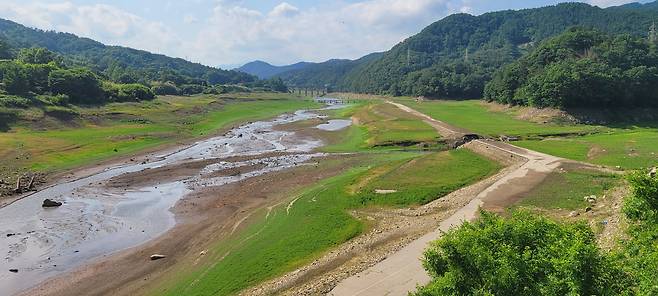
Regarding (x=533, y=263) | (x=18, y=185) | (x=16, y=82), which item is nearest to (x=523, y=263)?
(x=533, y=263)

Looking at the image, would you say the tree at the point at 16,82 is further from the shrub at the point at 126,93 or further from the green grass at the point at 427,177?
the green grass at the point at 427,177

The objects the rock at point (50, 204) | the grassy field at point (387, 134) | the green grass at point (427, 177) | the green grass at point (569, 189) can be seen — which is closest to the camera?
the green grass at point (569, 189)

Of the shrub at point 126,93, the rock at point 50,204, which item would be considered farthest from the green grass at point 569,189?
the shrub at point 126,93

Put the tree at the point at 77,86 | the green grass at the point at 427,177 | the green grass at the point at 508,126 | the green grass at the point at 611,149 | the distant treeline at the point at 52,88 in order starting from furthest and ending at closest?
the tree at the point at 77,86, the distant treeline at the point at 52,88, the green grass at the point at 508,126, the green grass at the point at 611,149, the green grass at the point at 427,177

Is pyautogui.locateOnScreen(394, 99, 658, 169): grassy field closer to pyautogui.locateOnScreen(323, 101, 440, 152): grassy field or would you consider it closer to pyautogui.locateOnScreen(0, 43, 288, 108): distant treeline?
pyautogui.locateOnScreen(323, 101, 440, 152): grassy field

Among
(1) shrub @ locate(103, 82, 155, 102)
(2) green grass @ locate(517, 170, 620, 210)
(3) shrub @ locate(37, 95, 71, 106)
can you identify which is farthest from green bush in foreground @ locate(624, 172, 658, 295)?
(1) shrub @ locate(103, 82, 155, 102)

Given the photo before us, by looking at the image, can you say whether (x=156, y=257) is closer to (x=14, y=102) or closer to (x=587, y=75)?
(x=14, y=102)

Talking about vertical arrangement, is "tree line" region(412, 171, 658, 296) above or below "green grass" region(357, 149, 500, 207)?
above
